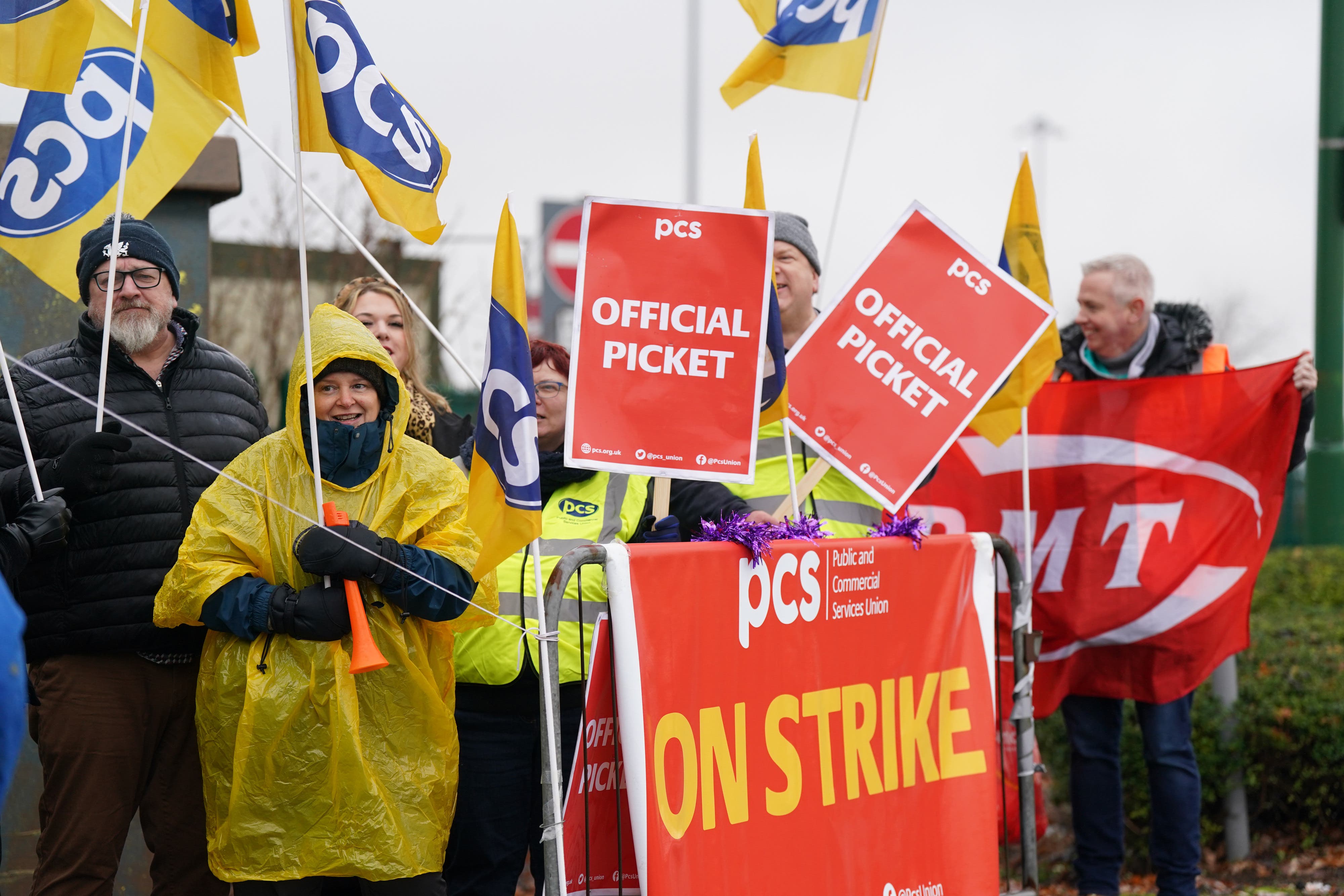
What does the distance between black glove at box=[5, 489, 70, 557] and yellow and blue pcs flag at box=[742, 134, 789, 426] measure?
186 cm

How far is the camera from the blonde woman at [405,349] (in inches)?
182

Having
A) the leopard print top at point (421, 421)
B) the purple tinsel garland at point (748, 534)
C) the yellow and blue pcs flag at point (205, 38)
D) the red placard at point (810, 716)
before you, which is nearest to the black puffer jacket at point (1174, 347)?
the red placard at point (810, 716)

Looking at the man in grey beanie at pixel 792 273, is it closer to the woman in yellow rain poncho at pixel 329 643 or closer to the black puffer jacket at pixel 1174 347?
the black puffer jacket at pixel 1174 347

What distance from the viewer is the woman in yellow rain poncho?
133 inches

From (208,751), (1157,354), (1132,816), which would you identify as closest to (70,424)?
(208,751)

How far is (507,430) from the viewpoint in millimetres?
3322

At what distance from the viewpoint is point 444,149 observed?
12.8 feet

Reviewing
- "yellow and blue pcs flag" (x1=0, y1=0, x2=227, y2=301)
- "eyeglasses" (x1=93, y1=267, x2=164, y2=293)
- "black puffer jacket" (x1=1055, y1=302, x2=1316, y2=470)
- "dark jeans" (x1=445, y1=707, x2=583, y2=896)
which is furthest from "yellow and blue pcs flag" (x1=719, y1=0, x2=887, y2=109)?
"dark jeans" (x1=445, y1=707, x2=583, y2=896)

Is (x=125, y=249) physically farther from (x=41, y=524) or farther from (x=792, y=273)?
(x=792, y=273)

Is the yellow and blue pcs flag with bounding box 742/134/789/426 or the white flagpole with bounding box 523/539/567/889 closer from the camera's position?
the white flagpole with bounding box 523/539/567/889

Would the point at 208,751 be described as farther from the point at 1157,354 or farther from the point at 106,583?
the point at 1157,354

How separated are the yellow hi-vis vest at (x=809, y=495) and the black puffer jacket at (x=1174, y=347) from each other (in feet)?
4.60

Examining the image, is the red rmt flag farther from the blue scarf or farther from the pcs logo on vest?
the blue scarf

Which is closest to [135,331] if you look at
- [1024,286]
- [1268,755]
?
[1024,286]
